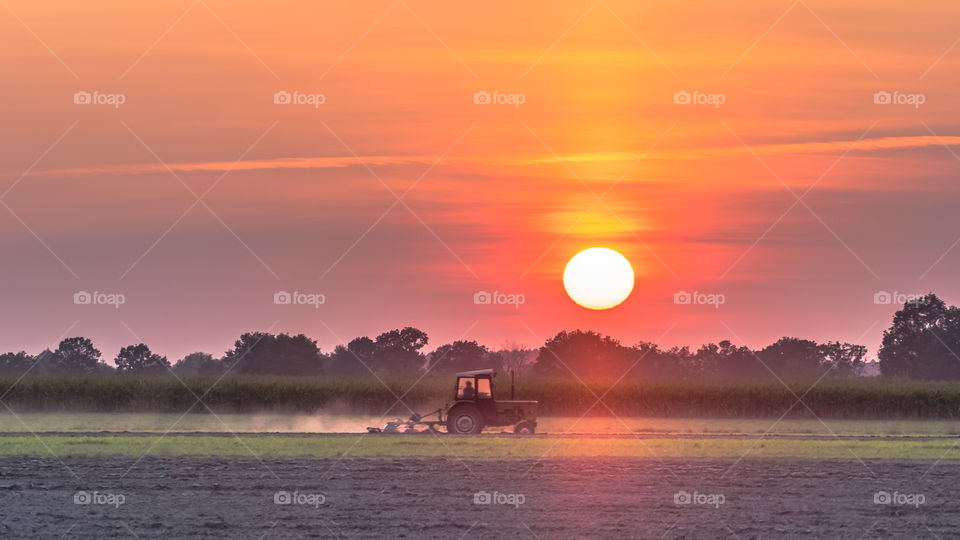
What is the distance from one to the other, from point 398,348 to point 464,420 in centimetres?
7761

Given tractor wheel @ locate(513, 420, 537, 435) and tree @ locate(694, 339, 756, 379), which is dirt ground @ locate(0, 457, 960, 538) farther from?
tree @ locate(694, 339, 756, 379)

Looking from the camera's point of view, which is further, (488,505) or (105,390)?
(105,390)

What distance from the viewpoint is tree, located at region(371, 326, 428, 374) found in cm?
12069

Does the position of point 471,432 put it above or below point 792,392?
below

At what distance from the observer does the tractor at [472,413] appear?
45.9m

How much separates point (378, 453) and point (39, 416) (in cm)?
3088

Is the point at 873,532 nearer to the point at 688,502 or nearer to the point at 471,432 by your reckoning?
the point at 688,502

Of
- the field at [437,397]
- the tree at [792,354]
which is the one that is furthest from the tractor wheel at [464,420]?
the tree at [792,354]

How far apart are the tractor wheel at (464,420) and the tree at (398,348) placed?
244ft

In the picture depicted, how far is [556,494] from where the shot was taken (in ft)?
86.9

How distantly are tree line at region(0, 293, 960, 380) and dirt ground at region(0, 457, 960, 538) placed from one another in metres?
71.8

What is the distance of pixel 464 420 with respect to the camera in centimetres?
4594

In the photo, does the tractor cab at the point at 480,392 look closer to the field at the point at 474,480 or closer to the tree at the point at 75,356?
the field at the point at 474,480

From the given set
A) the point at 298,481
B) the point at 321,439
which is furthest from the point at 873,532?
the point at 321,439
